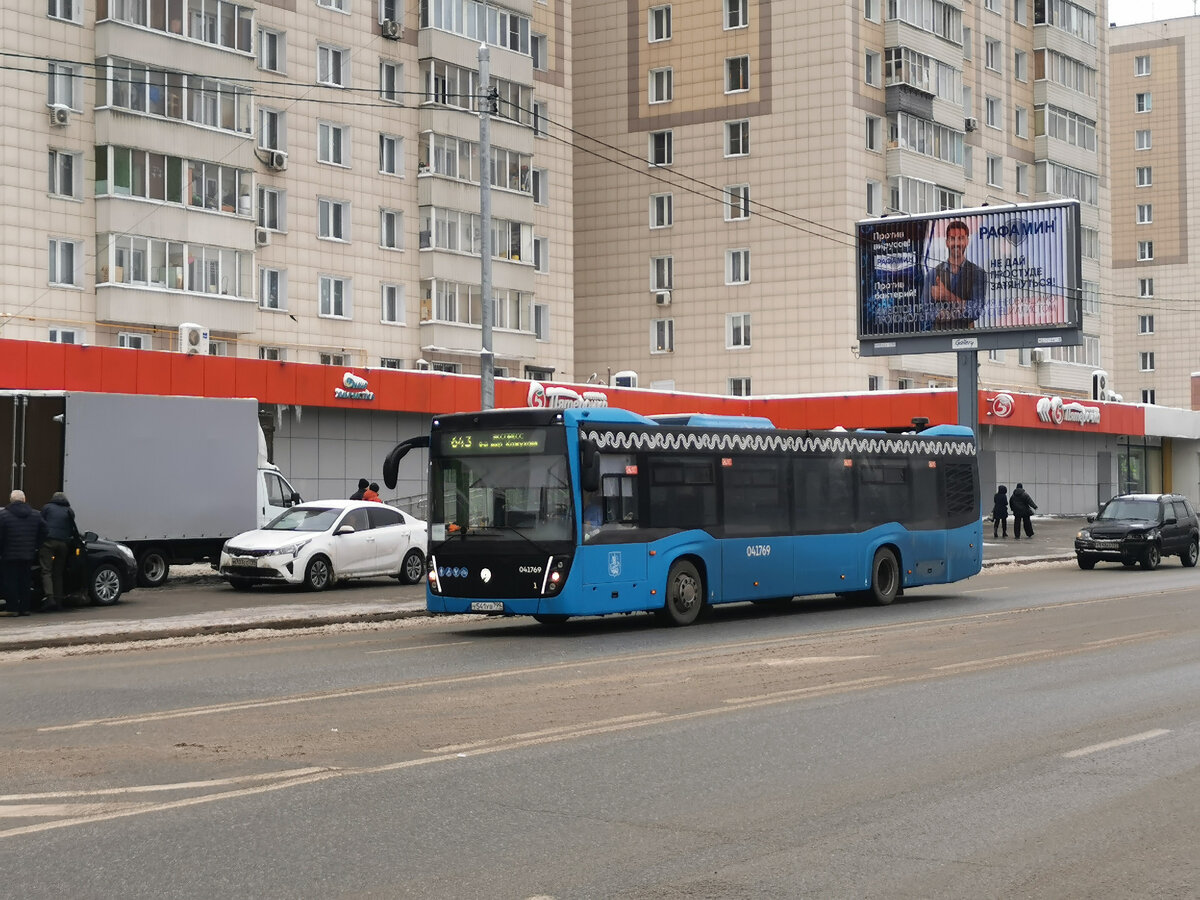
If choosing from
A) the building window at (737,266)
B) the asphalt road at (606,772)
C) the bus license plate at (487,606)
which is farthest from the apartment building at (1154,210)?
the asphalt road at (606,772)

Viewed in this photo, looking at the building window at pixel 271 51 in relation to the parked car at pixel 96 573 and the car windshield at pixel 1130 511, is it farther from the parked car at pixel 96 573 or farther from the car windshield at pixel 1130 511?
the car windshield at pixel 1130 511

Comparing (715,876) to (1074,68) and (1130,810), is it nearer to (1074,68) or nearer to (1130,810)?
(1130,810)

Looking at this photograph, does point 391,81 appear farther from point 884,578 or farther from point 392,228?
point 884,578

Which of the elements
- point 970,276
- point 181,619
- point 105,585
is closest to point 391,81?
point 970,276

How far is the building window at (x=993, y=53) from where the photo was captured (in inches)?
2879

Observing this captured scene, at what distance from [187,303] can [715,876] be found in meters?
38.3

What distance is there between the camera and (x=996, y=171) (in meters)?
73.5

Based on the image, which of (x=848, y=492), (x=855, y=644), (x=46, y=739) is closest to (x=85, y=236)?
(x=848, y=492)

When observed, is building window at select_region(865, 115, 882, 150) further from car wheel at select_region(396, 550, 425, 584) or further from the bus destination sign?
the bus destination sign

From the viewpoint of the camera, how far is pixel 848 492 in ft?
81.6

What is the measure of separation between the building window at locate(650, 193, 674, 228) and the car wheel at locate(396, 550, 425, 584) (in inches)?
1563

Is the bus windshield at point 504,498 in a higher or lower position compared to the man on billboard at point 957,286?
lower

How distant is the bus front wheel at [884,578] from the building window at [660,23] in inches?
1804

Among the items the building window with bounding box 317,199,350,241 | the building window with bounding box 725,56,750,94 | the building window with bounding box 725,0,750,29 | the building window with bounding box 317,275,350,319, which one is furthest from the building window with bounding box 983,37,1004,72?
the building window with bounding box 317,275,350,319
